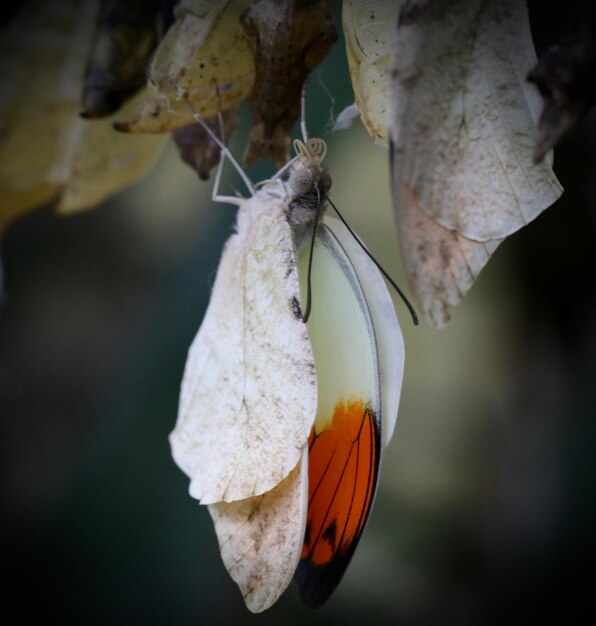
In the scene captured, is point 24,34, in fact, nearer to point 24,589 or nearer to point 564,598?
point 24,589

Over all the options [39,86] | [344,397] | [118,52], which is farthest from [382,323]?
[39,86]

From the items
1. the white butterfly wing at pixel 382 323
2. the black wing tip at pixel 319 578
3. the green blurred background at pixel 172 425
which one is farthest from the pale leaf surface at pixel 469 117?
the green blurred background at pixel 172 425

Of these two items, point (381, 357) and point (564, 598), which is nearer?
point (381, 357)

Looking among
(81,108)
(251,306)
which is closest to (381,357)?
(251,306)

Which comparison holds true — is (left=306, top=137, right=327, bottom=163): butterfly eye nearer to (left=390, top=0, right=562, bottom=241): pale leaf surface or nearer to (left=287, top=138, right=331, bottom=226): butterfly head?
(left=287, top=138, right=331, bottom=226): butterfly head

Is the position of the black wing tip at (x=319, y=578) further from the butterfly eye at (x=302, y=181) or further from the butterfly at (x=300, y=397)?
the butterfly eye at (x=302, y=181)
